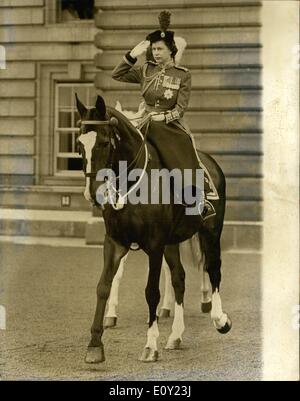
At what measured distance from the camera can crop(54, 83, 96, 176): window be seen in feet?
51.8

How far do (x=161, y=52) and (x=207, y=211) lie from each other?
159cm

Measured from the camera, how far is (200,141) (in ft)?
50.5

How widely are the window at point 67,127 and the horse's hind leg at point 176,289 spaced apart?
14.6 ft

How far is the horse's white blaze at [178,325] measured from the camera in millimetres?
10070

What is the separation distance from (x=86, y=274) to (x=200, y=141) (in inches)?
108

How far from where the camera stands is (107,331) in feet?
35.5

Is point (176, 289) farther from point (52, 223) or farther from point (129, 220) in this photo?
point (52, 223)

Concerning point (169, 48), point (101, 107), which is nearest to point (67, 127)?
point (169, 48)

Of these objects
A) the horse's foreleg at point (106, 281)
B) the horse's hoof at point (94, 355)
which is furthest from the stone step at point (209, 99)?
the horse's hoof at point (94, 355)

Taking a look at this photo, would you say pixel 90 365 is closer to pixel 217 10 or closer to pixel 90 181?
pixel 90 181

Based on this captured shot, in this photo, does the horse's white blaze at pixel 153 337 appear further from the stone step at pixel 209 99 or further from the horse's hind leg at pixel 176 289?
the stone step at pixel 209 99

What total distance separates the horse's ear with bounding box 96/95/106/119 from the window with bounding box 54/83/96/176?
19.1ft

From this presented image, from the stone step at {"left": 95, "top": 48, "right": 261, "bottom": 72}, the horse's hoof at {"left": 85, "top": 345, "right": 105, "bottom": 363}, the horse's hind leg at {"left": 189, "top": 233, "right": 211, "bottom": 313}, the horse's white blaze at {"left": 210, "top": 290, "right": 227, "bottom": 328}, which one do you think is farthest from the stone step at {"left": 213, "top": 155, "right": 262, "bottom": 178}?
the horse's hoof at {"left": 85, "top": 345, "right": 105, "bottom": 363}
